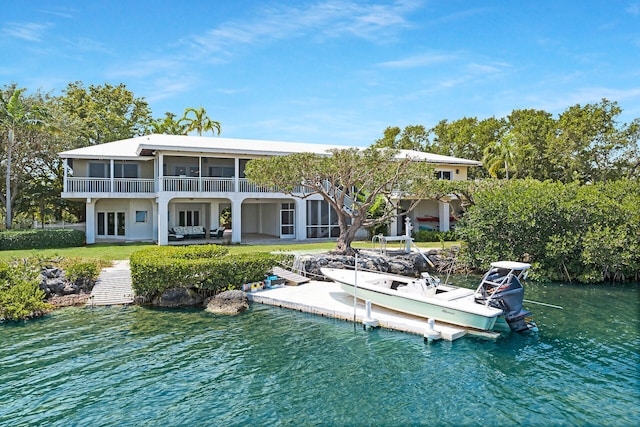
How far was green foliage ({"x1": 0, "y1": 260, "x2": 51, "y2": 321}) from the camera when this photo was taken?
1223 centimetres

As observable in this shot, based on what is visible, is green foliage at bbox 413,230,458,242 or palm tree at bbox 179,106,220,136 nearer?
green foliage at bbox 413,230,458,242

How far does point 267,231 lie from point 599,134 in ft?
81.4

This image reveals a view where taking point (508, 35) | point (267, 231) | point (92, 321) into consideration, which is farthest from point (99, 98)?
point (508, 35)

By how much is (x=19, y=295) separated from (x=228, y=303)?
5.93 metres

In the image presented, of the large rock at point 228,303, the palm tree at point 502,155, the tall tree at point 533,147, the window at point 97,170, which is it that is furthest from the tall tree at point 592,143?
the window at point 97,170

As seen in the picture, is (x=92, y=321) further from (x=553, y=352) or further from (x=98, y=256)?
(x=553, y=352)

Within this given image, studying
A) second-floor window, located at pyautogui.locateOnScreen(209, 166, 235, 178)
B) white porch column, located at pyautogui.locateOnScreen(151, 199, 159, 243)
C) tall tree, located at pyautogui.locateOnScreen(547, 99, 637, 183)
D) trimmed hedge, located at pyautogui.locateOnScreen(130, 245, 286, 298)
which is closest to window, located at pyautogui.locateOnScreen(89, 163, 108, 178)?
white porch column, located at pyautogui.locateOnScreen(151, 199, 159, 243)

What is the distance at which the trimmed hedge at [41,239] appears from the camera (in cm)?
2159

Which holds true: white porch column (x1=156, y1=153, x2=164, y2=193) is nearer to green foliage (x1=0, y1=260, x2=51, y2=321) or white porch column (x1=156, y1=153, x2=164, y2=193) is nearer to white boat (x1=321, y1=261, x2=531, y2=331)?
green foliage (x1=0, y1=260, x2=51, y2=321)

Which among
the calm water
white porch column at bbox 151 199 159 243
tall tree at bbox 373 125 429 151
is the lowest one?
the calm water

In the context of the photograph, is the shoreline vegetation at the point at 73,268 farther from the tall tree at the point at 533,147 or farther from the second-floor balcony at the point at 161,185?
the tall tree at the point at 533,147

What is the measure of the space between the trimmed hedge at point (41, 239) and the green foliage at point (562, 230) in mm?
20148

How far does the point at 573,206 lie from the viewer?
1838 centimetres

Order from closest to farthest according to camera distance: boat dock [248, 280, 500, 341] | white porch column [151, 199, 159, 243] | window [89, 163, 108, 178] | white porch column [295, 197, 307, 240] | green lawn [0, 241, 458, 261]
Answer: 1. boat dock [248, 280, 500, 341]
2. green lawn [0, 241, 458, 261]
3. window [89, 163, 108, 178]
4. white porch column [151, 199, 159, 243]
5. white porch column [295, 197, 307, 240]
